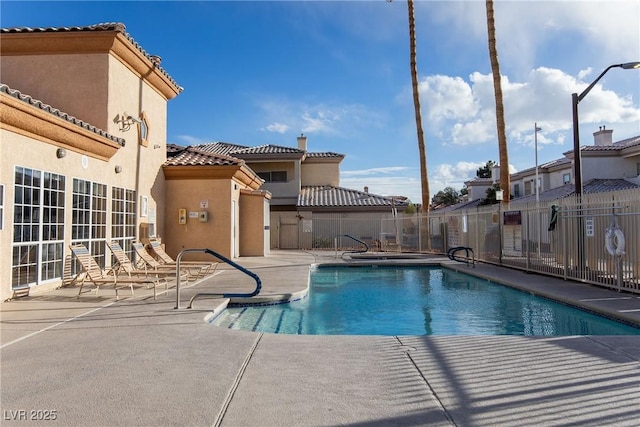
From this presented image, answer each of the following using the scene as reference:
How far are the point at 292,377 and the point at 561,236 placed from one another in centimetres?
1023

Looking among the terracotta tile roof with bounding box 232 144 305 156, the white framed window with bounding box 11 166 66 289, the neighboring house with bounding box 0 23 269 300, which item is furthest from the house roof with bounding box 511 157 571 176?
the white framed window with bounding box 11 166 66 289

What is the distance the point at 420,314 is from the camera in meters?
9.35

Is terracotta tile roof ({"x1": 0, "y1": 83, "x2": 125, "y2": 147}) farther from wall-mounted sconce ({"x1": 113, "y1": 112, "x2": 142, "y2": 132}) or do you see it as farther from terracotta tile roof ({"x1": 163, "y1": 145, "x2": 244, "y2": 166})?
terracotta tile roof ({"x1": 163, "y1": 145, "x2": 244, "y2": 166})

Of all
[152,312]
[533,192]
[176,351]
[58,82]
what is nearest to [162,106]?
[58,82]

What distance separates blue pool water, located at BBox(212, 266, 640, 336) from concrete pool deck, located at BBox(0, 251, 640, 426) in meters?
1.70

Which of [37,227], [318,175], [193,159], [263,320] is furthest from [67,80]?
[318,175]

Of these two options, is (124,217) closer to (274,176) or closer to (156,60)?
(156,60)

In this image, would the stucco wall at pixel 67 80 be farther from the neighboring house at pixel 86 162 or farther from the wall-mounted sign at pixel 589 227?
the wall-mounted sign at pixel 589 227

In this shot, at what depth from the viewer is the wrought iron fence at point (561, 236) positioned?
9438mm

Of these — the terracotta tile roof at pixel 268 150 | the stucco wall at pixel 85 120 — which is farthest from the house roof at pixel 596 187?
the stucco wall at pixel 85 120

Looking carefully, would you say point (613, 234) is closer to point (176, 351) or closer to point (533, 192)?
point (176, 351)

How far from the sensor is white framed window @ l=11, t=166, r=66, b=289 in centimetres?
820

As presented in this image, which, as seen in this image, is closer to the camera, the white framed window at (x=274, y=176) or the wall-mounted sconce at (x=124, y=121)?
the wall-mounted sconce at (x=124, y=121)

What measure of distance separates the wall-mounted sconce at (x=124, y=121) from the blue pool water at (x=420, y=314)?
267 inches
